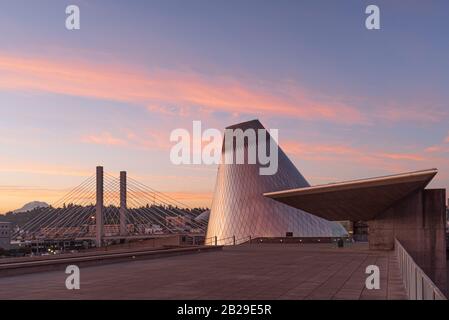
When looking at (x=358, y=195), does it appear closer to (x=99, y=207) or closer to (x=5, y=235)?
(x=99, y=207)

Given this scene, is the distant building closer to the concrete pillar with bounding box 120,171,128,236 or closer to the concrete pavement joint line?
the concrete pillar with bounding box 120,171,128,236

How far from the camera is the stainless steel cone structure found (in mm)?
50562

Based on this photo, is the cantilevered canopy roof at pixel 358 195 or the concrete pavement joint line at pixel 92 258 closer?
the concrete pavement joint line at pixel 92 258

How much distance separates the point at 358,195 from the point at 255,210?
83.6 feet

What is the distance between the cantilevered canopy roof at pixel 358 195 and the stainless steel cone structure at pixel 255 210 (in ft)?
57.7

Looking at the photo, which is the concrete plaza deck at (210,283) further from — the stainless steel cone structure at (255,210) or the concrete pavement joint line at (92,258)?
the stainless steel cone structure at (255,210)

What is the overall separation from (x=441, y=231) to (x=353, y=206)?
4.78 m

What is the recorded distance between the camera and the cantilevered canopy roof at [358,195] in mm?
24016

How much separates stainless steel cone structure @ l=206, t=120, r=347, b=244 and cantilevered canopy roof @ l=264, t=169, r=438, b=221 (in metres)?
17.6

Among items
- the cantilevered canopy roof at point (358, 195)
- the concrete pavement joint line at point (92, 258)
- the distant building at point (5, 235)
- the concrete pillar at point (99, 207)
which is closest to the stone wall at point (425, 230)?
the cantilevered canopy roof at point (358, 195)
